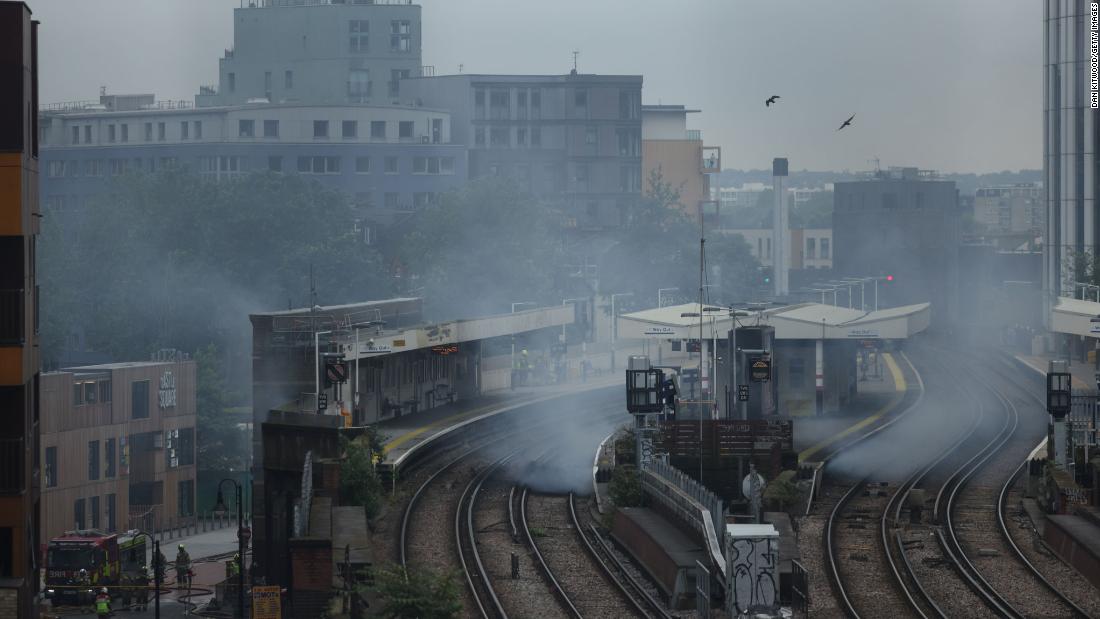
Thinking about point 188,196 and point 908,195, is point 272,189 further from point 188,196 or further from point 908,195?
point 908,195

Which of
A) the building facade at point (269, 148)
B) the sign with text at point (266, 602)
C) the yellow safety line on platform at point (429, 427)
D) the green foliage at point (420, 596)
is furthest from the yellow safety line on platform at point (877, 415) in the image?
the building facade at point (269, 148)

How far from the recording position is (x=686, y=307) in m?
80.4

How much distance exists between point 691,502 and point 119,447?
37670mm

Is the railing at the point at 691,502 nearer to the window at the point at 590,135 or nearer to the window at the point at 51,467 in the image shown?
the window at the point at 51,467

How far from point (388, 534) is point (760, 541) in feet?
50.5

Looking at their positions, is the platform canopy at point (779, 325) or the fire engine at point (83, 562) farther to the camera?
the platform canopy at point (779, 325)

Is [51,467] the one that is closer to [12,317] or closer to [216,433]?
[216,433]

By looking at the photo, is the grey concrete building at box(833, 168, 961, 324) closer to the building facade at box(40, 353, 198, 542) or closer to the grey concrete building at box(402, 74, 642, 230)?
the grey concrete building at box(402, 74, 642, 230)

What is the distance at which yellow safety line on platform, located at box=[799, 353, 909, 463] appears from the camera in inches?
2302

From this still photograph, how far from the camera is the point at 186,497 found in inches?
2943

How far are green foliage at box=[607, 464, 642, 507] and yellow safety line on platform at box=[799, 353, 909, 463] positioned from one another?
10.6 meters

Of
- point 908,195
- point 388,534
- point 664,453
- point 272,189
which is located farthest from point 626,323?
point 908,195

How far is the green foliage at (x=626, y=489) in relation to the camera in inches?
1710

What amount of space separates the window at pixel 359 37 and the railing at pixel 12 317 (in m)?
148
